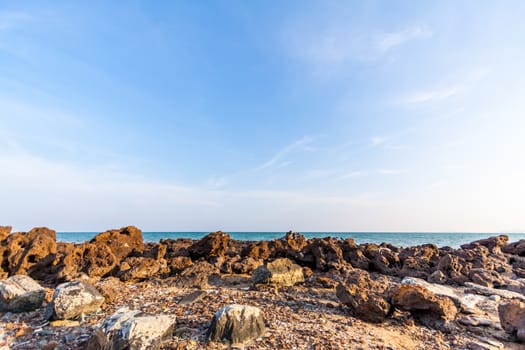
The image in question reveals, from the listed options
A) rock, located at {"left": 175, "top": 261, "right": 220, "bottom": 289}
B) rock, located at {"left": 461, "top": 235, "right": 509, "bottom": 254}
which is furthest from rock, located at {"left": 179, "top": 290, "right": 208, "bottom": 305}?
rock, located at {"left": 461, "top": 235, "right": 509, "bottom": 254}

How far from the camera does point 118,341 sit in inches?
166

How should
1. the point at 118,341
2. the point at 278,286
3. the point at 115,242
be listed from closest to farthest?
the point at 118,341
the point at 278,286
the point at 115,242

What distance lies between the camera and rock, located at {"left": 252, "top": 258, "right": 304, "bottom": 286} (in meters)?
7.82

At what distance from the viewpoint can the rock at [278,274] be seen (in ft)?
25.7

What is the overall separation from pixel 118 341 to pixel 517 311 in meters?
7.13

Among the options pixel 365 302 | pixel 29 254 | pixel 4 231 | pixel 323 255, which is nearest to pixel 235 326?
pixel 365 302

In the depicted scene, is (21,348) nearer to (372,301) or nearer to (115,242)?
(372,301)

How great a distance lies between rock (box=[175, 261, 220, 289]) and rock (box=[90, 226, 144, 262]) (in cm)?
373

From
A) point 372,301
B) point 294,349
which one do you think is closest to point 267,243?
point 372,301

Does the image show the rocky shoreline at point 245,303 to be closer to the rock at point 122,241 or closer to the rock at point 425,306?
the rock at point 425,306

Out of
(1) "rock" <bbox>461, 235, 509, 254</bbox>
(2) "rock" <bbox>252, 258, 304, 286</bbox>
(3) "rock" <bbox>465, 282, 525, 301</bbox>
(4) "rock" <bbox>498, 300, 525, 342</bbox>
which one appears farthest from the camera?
(1) "rock" <bbox>461, 235, 509, 254</bbox>

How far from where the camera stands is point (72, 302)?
5.58 m

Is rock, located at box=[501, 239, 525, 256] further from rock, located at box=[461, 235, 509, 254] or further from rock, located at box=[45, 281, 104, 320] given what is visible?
rock, located at box=[45, 281, 104, 320]

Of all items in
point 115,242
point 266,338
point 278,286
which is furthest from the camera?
point 115,242
